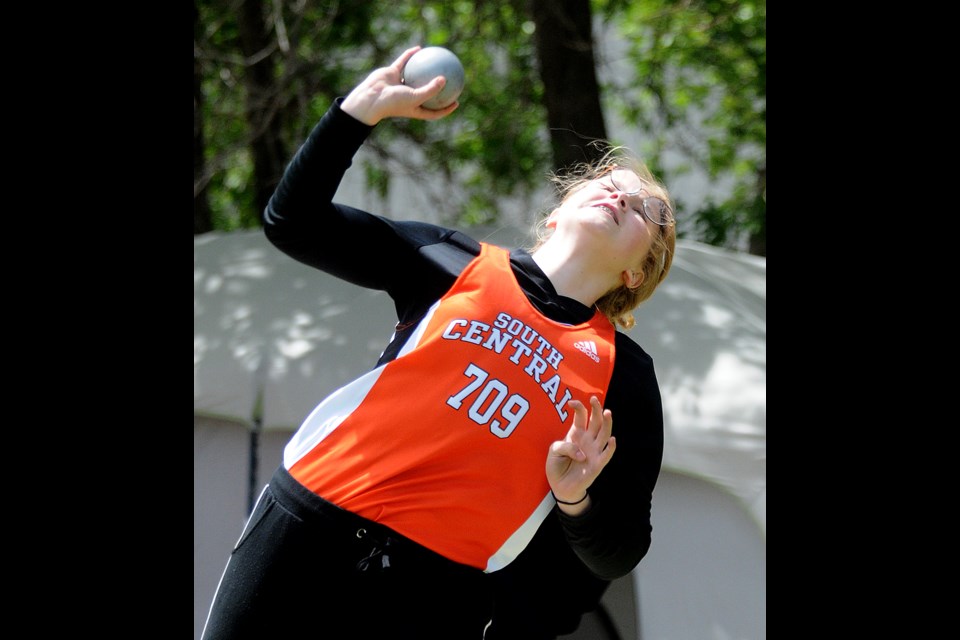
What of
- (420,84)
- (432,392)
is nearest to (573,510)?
(432,392)

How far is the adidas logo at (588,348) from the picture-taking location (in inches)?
72.4

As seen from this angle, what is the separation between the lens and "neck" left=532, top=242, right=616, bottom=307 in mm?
1926

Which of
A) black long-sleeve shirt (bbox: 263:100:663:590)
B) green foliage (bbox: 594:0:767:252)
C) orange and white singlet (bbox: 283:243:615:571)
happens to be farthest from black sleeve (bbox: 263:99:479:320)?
green foliage (bbox: 594:0:767:252)

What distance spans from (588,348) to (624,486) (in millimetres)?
249

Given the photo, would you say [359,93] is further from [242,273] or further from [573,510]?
[242,273]

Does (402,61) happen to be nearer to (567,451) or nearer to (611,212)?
(611,212)

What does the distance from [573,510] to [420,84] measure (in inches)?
30.9

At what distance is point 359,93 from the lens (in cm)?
176

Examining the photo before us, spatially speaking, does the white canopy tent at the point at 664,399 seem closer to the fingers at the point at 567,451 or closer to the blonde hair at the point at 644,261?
the blonde hair at the point at 644,261

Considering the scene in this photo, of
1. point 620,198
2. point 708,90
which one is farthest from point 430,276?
point 708,90

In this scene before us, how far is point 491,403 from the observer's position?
5.65 feet

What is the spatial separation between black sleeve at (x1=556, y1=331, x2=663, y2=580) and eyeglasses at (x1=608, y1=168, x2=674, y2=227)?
0.25m

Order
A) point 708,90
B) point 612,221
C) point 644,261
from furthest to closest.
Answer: point 708,90 < point 644,261 < point 612,221

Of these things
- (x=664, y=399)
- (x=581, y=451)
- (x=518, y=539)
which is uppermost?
(x=581, y=451)
